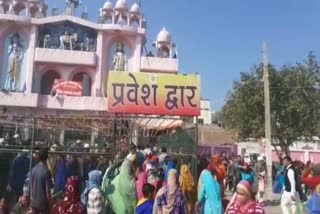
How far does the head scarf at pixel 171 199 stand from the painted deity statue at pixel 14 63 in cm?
2442

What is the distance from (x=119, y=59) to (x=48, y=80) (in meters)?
5.12

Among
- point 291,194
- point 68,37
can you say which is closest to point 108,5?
point 68,37

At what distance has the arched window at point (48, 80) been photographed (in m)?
30.4

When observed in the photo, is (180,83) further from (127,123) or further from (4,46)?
(4,46)

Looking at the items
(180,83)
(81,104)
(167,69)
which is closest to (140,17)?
(167,69)

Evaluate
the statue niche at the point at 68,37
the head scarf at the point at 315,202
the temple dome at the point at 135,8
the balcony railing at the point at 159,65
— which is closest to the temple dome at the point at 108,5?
the temple dome at the point at 135,8

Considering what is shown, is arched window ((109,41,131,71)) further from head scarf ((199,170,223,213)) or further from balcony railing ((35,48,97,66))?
head scarf ((199,170,223,213))

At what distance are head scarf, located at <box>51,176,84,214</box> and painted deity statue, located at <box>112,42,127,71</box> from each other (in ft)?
80.1

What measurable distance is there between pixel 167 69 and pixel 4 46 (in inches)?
425

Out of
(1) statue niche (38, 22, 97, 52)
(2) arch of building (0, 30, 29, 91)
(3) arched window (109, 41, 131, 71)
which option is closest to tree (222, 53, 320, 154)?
(3) arched window (109, 41, 131, 71)

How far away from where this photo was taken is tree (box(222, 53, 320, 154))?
23.9 metres

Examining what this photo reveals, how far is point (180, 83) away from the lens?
11734mm

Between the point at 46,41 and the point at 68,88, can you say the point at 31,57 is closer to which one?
the point at 46,41

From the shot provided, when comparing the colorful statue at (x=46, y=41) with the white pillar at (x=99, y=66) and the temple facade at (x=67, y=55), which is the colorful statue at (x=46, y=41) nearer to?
the temple facade at (x=67, y=55)
